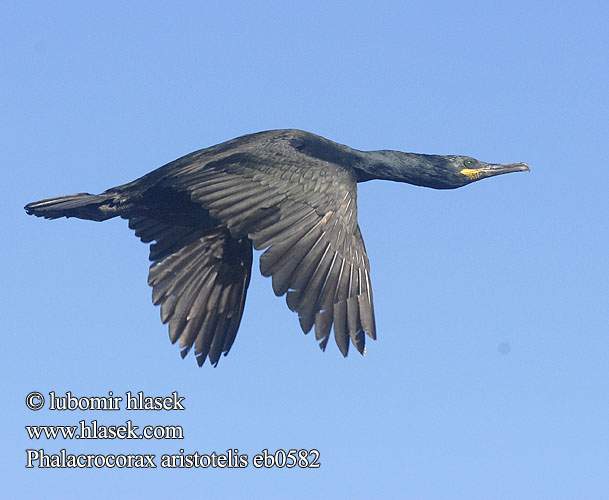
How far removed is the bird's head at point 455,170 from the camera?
10.3 metres

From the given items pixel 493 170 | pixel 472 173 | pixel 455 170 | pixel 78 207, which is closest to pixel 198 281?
pixel 78 207

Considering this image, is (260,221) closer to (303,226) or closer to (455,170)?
(303,226)

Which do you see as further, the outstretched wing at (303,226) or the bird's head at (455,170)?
the bird's head at (455,170)

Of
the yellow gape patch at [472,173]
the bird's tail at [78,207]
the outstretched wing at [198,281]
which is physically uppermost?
the yellow gape patch at [472,173]

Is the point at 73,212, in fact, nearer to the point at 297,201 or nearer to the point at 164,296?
the point at 164,296

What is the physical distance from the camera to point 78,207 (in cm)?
937

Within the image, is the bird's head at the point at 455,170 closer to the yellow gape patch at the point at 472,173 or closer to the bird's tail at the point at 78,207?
the yellow gape patch at the point at 472,173

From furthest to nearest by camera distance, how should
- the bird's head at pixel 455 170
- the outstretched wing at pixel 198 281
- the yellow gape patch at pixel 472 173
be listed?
the yellow gape patch at pixel 472 173
the bird's head at pixel 455 170
the outstretched wing at pixel 198 281

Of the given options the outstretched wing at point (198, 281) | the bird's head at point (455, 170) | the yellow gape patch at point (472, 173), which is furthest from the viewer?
the yellow gape patch at point (472, 173)

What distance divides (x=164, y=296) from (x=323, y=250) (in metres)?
2.40

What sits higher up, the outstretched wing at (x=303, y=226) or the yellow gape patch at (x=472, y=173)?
the yellow gape patch at (x=472, y=173)

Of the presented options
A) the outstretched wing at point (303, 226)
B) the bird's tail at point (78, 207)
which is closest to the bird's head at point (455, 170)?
the outstretched wing at point (303, 226)

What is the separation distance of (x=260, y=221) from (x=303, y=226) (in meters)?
0.31

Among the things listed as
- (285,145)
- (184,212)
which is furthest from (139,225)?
(285,145)
